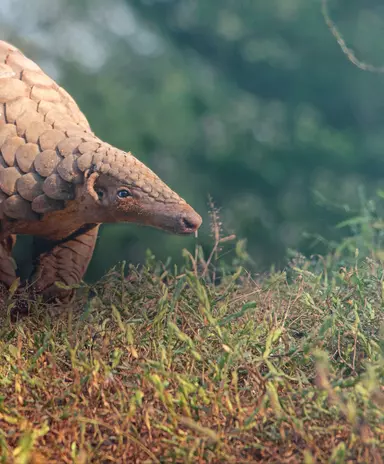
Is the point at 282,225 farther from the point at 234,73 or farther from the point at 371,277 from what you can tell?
the point at 371,277

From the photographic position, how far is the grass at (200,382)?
0.95 metres

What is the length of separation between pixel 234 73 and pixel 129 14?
1.66 feet

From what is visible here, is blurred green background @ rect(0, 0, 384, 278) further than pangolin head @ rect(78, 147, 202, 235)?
Yes

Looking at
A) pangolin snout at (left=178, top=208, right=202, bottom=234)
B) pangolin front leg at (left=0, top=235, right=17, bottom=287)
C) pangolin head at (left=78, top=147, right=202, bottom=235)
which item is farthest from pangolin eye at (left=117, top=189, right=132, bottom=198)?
pangolin front leg at (left=0, top=235, right=17, bottom=287)

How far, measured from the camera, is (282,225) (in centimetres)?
280

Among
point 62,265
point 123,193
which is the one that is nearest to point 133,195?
point 123,193


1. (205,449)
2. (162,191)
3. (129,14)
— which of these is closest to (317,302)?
(162,191)

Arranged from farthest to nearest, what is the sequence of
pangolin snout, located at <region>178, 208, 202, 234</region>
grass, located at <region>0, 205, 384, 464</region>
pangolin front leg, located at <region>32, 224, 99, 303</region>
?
pangolin front leg, located at <region>32, 224, 99, 303</region>
pangolin snout, located at <region>178, 208, 202, 234</region>
grass, located at <region>0, 205, 384, 464</region>

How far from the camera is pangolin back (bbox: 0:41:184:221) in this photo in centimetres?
141

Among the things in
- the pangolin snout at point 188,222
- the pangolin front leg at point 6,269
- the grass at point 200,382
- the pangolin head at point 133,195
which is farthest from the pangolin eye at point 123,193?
the pangolin front leg at point 6,269

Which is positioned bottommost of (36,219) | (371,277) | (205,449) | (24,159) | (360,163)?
(205,449)

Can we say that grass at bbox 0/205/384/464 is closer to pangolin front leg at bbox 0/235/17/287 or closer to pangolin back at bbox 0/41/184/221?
pangolin front leg at bbox 0/235/17/287

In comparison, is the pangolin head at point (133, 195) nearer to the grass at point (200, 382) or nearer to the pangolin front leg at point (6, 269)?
the grass at point (200, 382)

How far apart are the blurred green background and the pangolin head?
3.60ft
